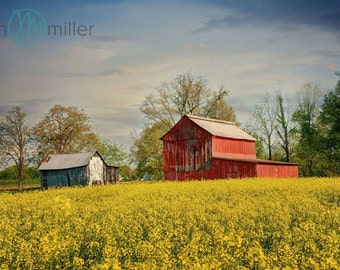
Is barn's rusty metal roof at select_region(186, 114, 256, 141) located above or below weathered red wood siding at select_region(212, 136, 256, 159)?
above

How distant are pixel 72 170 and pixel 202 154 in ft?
70.7

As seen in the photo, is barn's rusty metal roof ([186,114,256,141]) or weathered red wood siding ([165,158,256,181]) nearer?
weathered red wood siding ([165,158,256,181])

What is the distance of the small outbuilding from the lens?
202 feet

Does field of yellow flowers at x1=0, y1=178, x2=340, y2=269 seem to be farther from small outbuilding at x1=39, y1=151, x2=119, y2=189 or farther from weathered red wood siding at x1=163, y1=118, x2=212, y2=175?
small outbuilding at x1=39, y1=151, x2=119, y2=189

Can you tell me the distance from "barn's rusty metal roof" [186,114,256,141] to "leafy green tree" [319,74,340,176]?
9.56 metres

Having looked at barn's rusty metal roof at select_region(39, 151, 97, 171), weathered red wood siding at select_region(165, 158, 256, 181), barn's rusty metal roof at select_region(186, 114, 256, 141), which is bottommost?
weathered red wood siding at select_region(165, 158, 256, 181)

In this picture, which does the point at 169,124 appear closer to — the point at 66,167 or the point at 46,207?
the point at 66,167

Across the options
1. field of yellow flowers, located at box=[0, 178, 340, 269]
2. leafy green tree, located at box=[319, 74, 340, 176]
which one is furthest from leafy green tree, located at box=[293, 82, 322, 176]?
field of yellow flowers, located at box=[0, 178, 340, 269]

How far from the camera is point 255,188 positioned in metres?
28.5

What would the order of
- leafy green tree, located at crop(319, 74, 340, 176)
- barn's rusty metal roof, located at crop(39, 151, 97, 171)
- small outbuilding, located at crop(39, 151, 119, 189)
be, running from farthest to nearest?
small outbuilding, located at crop(39, 151, 119, 189) → barn's rusty metal roof, located at crop(39, 151, 97, 171) → leafy green tree, located at crop(319, 74, 340, 176)

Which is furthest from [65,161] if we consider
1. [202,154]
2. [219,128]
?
[202,154]

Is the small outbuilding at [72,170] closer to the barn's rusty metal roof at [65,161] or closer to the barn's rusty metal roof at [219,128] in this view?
the barn's rusty metal roof at [65,161]

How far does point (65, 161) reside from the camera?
62312 mm

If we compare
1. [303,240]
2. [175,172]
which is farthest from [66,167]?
[303,240]
